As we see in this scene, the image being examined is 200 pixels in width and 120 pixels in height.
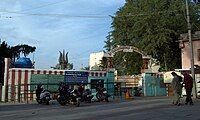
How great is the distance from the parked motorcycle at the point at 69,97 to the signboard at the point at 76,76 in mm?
10401

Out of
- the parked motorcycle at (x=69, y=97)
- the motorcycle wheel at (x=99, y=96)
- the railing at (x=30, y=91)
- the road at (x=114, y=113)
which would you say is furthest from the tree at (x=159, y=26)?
the road at (x=114, y=113)

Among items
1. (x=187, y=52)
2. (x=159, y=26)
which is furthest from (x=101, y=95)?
(x=159, y=26)

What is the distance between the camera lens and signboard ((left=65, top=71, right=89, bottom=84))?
36.2 metres

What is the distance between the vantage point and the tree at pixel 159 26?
173ft

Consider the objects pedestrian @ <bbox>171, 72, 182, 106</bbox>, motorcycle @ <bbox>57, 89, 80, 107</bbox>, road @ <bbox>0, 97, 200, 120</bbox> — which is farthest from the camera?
motorcycle @ <bbox>57, 89, 80, 107</bbox>

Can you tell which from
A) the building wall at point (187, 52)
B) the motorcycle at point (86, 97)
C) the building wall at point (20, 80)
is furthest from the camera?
the building wall at point (187, 52)

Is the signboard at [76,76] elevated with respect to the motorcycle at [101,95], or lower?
elevated

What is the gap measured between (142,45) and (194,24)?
7245 millimetres

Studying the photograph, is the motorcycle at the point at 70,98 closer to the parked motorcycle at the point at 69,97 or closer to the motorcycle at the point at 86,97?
the parked motorcycle at the point at 69,97

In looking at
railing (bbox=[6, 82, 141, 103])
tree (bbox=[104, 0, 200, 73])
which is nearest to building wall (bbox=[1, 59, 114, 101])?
railing (bbox=[6, 82, 141, 103])

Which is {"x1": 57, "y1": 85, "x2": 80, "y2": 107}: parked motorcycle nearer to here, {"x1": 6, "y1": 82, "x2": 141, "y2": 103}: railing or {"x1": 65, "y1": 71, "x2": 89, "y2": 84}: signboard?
{"x1": 6, "y1": 82, "x2": 141, "y2": 103}: railing

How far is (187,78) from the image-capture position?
22031 mm

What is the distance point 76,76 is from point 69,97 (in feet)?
37.4

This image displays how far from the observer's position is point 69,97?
82.5 feet
